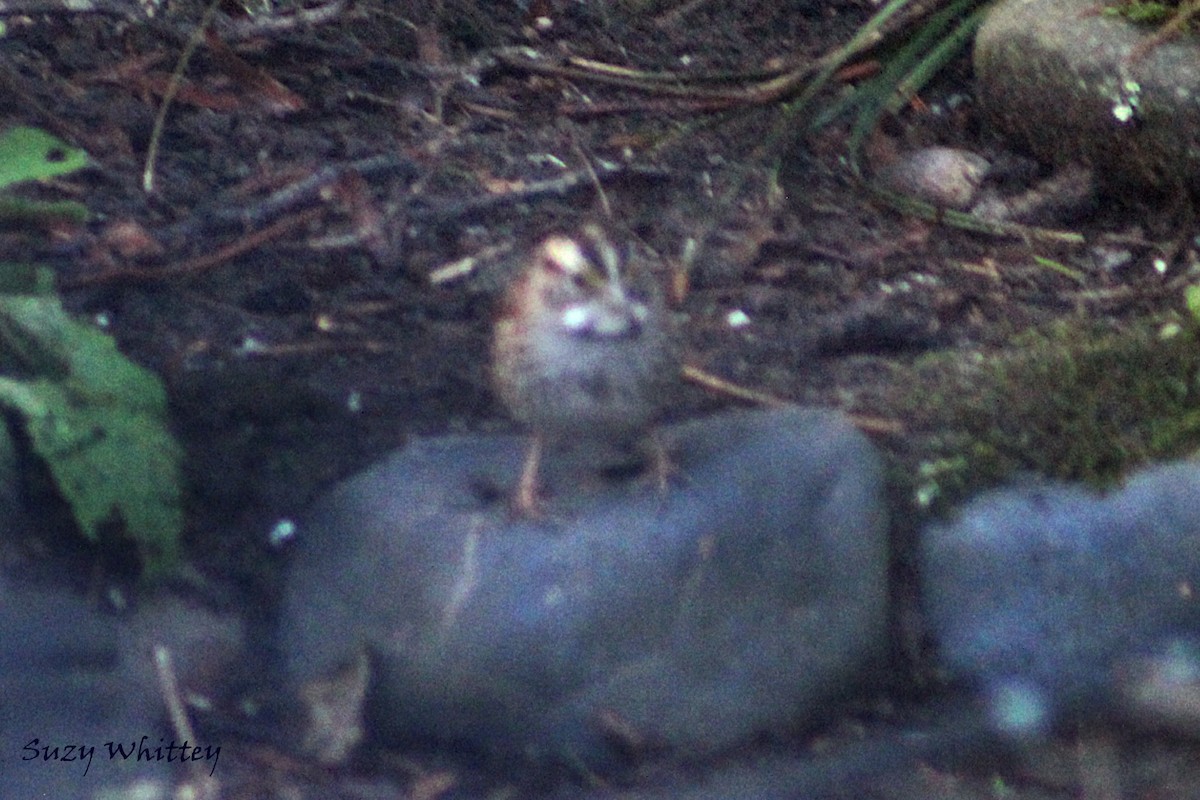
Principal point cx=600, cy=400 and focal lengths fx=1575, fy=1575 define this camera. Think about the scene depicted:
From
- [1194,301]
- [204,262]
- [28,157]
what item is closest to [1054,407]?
[1194,301]

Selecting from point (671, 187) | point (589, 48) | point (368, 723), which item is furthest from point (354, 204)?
point (368, 723)

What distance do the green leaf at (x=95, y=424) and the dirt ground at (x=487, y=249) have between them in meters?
0.19

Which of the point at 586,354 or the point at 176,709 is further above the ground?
the point at 586,354

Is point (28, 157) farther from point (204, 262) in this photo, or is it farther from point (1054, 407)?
point (1054, 407)

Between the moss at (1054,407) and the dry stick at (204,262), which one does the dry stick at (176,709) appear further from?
the moss at (1054,407)

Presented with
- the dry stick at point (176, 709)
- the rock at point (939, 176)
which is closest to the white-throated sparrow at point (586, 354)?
the dry stick at point (176, 709)

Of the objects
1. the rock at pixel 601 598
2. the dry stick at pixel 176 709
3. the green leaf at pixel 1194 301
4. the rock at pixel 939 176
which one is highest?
the green leaf at pixel 1194 301

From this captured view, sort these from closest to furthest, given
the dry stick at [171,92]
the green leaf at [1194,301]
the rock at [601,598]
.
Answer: the rock at [601,598]
the green leaf at [1194,301]
the dry stick at [171,92]

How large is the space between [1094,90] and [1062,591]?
2326mm

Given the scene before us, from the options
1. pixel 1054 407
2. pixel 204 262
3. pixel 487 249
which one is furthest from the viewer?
pixel 487 249

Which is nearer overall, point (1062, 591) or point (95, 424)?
point (95, 424)

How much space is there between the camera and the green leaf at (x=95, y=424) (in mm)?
3697

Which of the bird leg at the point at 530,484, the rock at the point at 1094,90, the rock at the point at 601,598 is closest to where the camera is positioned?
the rock at the point at 601,598

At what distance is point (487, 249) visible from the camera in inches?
204
